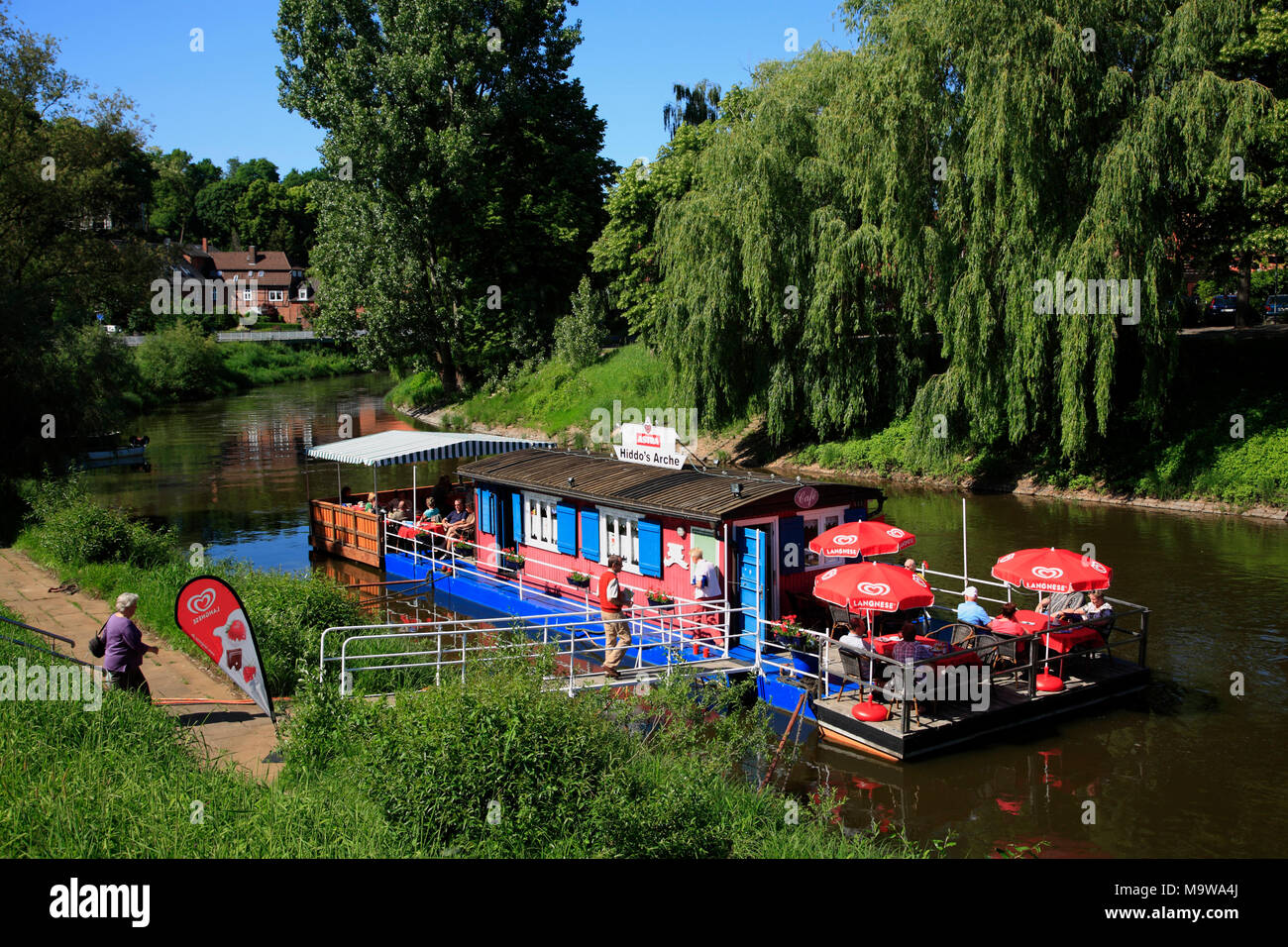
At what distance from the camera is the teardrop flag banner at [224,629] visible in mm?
11742

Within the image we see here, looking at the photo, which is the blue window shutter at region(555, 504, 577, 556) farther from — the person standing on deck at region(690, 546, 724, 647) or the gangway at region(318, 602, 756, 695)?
the person standing on deck at region(690, 546, 724, 647)

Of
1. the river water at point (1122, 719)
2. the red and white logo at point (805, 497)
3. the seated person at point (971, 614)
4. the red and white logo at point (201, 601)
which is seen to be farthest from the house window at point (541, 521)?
the red and white logo at point (201, 601)

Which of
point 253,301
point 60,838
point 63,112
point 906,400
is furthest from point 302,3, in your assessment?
point 253,301

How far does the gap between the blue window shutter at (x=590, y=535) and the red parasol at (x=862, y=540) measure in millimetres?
5335

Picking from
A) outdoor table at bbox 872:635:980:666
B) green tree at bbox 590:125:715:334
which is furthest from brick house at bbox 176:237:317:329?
outdoor table at bbox 872:635:980:666

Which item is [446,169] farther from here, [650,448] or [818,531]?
[818,531]

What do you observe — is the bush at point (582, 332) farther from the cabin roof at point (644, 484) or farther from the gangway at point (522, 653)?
the gangway at point (522, 653)

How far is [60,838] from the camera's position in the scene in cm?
839

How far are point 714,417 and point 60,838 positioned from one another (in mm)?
34224

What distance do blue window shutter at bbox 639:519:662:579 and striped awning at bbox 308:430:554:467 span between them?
8504 mm

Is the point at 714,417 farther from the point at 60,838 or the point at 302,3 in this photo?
the point at 60,838

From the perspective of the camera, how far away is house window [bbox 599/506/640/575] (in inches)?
785

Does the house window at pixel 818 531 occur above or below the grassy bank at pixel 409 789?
above

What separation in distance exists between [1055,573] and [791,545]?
4.30 m
